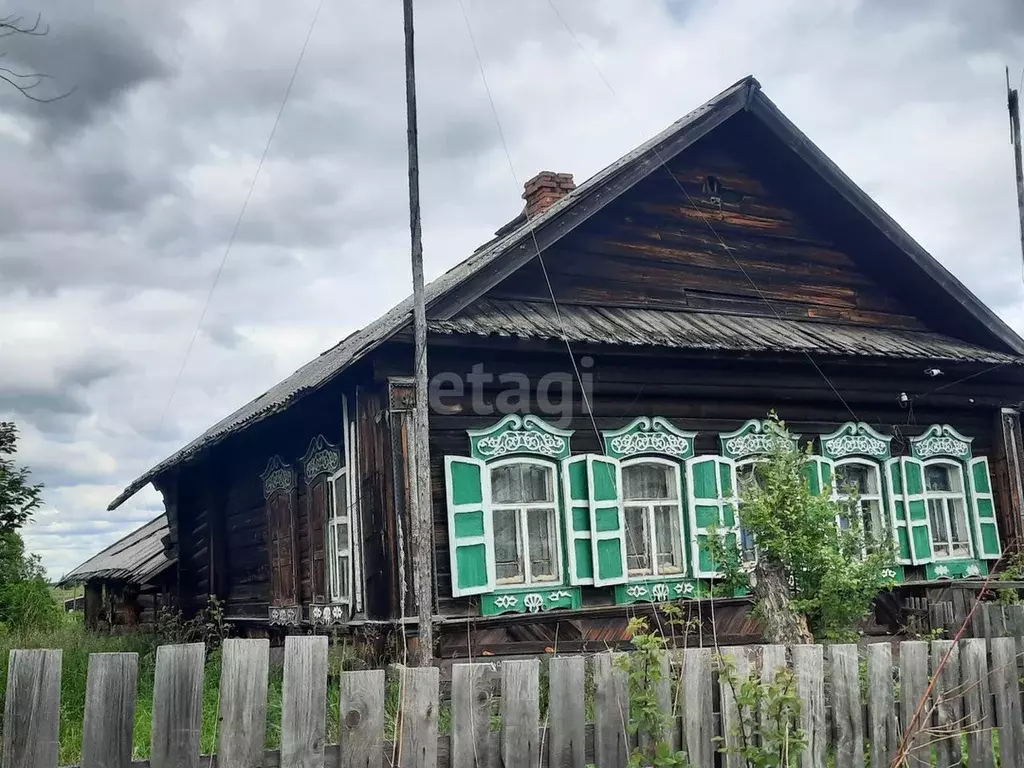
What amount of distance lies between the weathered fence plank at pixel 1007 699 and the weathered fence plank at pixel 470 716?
2499 mm

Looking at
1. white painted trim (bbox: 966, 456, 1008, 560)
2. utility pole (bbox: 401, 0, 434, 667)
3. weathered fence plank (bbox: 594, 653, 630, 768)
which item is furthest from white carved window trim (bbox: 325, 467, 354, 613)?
white painted trim (bbox: 966, 456, 1008, 560)

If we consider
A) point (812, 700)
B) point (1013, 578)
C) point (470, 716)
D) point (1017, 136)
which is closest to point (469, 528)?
point (812, 700)

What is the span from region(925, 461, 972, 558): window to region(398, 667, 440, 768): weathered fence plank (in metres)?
9.69

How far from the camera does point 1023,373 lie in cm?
1275

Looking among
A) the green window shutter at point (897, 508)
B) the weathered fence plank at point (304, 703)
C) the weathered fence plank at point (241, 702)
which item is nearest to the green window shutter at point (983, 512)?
the green window shutter at point (897, 508)

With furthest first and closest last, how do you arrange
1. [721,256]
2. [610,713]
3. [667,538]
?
[721,256] → [667,538] → [610,713]

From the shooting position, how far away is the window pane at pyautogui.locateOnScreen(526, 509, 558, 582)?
9.66m

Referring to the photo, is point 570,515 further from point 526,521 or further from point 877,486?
point 877,486

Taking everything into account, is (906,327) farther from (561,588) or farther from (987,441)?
(561,588)

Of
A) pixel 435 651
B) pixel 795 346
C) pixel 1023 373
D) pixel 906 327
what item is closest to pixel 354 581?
pixel 435 651

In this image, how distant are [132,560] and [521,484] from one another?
12.4 metres

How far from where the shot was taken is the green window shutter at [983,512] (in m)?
12.0

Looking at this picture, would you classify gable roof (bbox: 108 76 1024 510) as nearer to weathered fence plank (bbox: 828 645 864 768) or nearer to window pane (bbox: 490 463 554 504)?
window pane (bbox: 490 463 554 504)

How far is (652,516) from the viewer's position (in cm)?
1023
